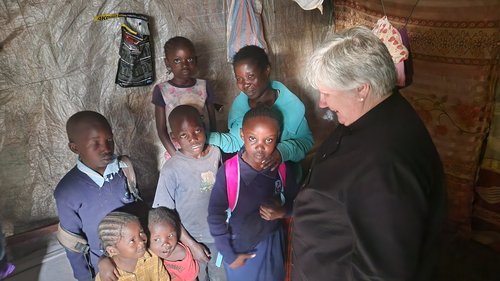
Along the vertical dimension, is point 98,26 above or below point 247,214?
above

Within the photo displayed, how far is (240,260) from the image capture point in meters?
1.64

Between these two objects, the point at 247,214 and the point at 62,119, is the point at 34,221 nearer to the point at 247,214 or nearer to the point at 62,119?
the point at 62,119

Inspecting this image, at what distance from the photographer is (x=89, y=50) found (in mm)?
1529

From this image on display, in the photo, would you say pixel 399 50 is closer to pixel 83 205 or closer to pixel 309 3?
pixel 309 3

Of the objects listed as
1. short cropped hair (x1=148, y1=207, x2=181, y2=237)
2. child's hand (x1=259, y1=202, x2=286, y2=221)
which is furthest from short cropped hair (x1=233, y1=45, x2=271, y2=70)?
short cropped hair (x1=148, y1=207, x2=181, y2=237)

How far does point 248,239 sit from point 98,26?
3.58 feet

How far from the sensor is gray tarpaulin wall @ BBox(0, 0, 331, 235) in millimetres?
1387

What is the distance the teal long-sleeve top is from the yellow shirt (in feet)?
1.81

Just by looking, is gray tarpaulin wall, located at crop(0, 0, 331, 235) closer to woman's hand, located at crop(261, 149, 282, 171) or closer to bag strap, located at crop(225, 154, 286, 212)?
bag strap, located at crop(225, 154, 286, 212)

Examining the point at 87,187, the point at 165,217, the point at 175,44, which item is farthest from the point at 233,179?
the point at 175,44

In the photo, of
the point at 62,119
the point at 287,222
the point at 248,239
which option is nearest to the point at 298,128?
the point at 287,222

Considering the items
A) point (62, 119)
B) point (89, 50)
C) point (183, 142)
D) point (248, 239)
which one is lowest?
point (248, 239)

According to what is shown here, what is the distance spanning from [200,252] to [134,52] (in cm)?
92

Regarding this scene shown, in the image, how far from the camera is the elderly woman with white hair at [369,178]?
0.94 metres
